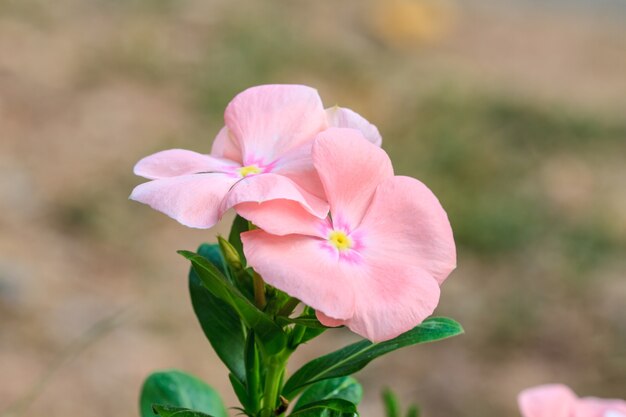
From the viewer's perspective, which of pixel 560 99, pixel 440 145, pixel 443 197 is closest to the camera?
pixel 443 197

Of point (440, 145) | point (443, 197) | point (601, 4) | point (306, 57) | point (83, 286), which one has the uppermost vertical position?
point (601, 4)

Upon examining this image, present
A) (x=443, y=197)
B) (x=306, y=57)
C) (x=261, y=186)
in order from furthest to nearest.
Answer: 1. (x=306, y=57)
2. (x=443, y=197)
3. (x=261, y=186)

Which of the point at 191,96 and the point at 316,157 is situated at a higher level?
the point at 191,96

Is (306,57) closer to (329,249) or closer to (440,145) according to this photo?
(440,145)

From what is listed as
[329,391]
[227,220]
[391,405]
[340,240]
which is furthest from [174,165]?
[227,220]

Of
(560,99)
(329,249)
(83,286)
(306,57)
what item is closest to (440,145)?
(306,57)

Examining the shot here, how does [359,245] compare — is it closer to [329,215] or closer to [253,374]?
[329,215]
